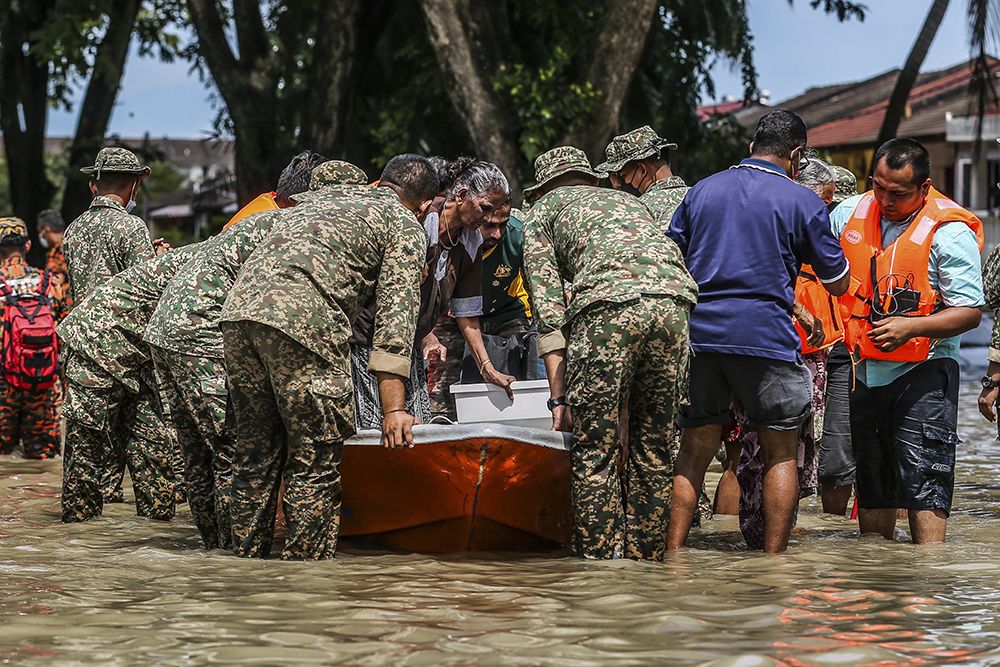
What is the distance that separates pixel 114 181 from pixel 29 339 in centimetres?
208

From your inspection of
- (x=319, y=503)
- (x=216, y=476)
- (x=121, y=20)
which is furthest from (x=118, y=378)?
(x=121, y=20)

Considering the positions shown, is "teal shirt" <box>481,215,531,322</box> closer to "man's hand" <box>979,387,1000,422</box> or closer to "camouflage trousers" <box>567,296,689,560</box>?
"camouflage trousers" <box>567,296,689,560</box>

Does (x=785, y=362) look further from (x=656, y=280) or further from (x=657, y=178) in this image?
(x=657, y=178)

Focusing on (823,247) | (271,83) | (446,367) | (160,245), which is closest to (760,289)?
(823,247)

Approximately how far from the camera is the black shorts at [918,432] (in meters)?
6.49

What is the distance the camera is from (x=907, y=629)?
16.0ft

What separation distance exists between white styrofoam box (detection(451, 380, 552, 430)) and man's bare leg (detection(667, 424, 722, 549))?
93cm

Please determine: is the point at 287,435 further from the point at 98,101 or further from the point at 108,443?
the point at 98,101

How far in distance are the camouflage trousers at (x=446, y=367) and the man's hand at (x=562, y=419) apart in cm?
168

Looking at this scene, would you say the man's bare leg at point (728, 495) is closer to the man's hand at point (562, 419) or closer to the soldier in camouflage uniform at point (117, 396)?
the man's hand at point (562, 419)

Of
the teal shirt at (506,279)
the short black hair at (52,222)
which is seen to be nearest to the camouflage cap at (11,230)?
the short black hair at (52,222)

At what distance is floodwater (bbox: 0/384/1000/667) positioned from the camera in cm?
451

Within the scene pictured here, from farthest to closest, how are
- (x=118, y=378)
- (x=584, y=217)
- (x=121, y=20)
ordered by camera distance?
(x=121, y=20)
(x=118, y=378)
(x=584, y=217)

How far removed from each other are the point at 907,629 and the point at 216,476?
125 inches
